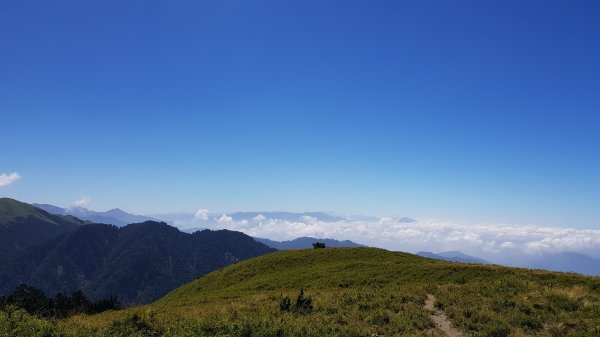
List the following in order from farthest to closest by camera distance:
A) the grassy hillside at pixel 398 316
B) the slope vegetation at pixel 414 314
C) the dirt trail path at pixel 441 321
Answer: the dirt trail path at pixel 441 321, the slope vegetation at pixel 414 314, the grassy hillside at pixel 398 316

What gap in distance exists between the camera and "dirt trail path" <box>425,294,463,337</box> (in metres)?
18.6

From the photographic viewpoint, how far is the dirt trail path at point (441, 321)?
61.1 feet

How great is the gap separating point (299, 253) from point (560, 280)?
42.9 meters

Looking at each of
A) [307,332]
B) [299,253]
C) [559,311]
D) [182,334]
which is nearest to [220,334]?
[182,334]

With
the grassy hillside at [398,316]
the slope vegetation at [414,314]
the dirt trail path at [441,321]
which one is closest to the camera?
the grassy hillside at [398,316]

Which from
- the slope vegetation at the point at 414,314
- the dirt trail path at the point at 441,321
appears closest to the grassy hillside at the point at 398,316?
the slope vegetation at the point at 414,314

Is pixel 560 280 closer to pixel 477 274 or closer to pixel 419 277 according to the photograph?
pixel 477 274

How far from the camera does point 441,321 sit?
2048 cm

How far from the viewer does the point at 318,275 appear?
4728 cm

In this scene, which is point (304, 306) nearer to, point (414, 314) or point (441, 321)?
point (414, 314)

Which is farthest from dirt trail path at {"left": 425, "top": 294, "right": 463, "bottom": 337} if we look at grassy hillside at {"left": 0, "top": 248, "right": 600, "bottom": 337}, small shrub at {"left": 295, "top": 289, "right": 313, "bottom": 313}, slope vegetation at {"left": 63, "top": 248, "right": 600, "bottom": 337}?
small shrub at {"left": 295, "top": 289, "right": 313, "bottom": 313}

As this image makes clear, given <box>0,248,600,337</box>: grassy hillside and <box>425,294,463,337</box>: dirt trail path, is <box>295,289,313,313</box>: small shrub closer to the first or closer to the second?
<box>0,248,600,337</box>: grassy hillside

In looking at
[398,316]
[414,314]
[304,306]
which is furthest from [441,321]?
[304,306]

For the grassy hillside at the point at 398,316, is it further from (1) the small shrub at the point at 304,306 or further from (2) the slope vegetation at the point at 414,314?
(1) the small shrub at the point at 304,306
